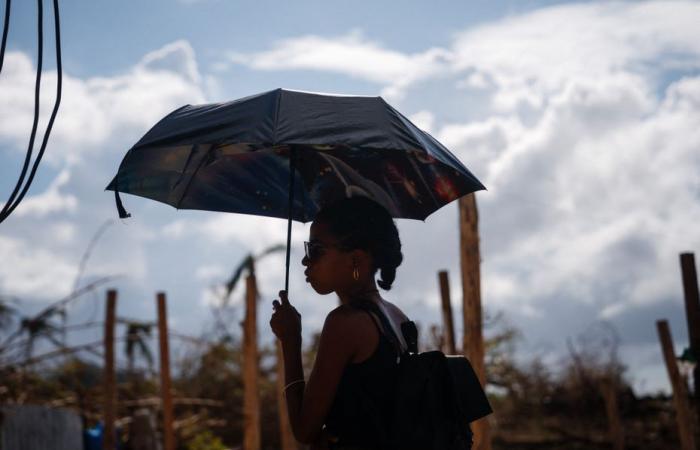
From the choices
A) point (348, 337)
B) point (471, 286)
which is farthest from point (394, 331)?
point (471, 286)

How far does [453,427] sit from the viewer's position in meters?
3.09

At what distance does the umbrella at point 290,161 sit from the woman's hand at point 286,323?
263 millimetres

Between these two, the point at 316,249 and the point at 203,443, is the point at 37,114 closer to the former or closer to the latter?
the point at 316,249

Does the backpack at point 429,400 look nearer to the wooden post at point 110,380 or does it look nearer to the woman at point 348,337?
the woman at point 348,337

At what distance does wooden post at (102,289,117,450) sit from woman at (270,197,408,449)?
19.8 ft

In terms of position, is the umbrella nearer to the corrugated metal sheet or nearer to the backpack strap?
the backpack strap

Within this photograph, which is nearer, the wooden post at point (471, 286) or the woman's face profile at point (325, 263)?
the woman's face profile at point (325, 263)

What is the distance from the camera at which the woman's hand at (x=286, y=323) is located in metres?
3.29

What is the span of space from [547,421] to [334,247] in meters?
10.0

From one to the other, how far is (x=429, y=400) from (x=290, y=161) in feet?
4.57

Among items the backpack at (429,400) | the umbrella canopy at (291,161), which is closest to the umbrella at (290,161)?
the umbrella canopy at (291,161)

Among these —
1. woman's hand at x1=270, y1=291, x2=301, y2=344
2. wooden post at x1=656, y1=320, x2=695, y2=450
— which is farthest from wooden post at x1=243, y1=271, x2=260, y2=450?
woman's hand at x1=270, y1=291, x2=301, y2=344

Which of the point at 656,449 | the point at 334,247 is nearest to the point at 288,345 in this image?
the point at 334,247

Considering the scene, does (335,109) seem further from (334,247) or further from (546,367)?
(546,367)
